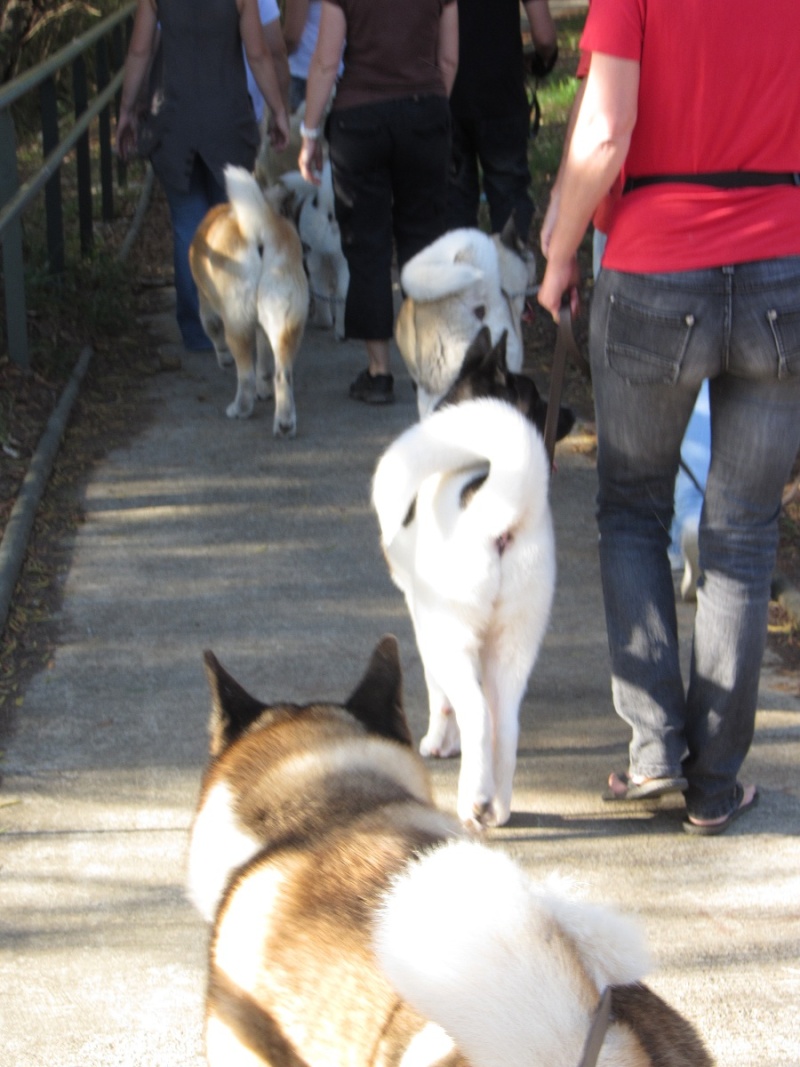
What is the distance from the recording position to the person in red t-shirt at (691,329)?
2.87 meters

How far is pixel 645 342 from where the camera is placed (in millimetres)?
3061

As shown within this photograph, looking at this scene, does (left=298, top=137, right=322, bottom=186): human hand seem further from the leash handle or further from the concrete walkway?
the leash handle

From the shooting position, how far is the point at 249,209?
630 cm

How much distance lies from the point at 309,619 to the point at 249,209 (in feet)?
8.20

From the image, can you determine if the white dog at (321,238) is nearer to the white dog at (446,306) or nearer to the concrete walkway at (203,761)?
the concrete walkway at (203,761)

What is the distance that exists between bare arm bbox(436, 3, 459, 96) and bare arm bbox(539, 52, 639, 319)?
3558 millimetres

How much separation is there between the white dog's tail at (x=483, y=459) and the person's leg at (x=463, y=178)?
4.70m

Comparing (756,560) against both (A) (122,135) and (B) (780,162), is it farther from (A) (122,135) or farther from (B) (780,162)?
(A) (122,135)

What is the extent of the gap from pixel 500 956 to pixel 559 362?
2.27m

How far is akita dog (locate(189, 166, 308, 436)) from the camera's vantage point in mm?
6336

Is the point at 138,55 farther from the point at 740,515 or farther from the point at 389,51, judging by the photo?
the point at 740,515

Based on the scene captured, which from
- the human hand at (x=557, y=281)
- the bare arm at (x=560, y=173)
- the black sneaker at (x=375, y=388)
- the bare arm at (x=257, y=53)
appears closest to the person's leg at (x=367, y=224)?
the black sneaker at (x=375, y=388)

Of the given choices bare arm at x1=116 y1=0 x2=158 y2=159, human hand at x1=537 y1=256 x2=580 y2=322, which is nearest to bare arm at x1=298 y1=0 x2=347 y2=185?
bare arm at x1=116 y1=0 x2=158 y2=159

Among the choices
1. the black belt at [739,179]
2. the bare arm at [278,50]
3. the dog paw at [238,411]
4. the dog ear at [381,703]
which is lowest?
the dog paw at [238,411]
